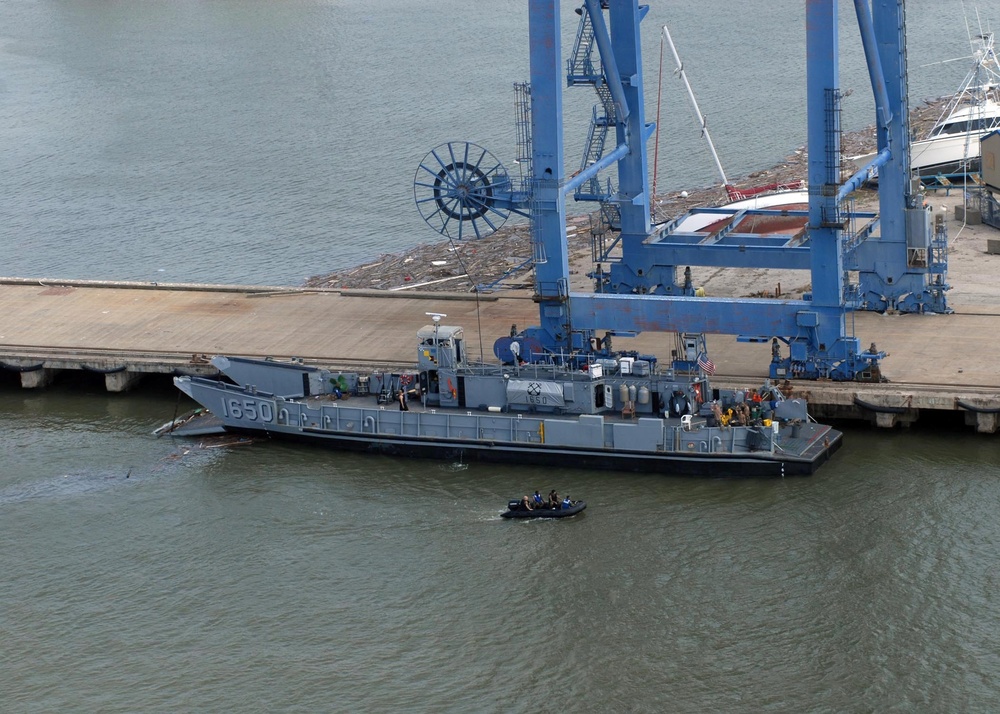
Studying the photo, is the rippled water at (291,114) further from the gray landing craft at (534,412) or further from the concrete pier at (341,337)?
the gray landing craft at (534,412)

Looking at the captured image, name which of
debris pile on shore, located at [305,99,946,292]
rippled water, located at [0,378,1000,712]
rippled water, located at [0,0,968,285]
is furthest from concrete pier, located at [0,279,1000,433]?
rippled water, located at [0,0,968,285]

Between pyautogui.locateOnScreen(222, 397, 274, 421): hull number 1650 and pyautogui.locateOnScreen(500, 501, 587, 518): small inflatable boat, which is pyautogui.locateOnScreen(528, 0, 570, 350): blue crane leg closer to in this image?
pyautogui.locateOnScreen(500, 501, 587, 518): small inflatable boat

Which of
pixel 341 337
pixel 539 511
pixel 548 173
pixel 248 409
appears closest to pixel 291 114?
pixel 341 337

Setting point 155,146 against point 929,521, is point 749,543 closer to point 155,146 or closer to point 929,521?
point 929,521

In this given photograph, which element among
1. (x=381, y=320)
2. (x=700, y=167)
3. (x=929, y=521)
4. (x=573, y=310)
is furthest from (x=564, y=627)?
(x=700, y=167)

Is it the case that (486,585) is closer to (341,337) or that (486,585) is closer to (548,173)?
(548,173)

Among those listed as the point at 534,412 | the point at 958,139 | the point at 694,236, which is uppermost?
the point at 958,139
